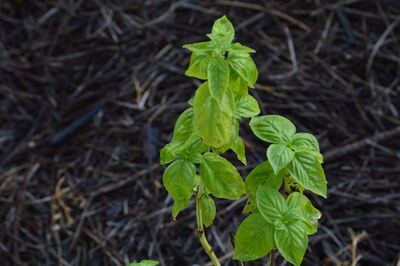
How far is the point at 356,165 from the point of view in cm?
241

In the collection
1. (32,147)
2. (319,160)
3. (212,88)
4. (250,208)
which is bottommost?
(32,147)

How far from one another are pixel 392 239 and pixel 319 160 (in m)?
1.24

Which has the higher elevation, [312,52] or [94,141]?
[312,52]

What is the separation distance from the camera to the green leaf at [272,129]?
3.79 ft

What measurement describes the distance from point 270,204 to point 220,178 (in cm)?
12

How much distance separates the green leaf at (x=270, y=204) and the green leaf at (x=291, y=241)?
30mm

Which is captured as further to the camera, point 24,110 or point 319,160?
point 24,110

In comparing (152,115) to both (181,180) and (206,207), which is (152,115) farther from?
(181,180)

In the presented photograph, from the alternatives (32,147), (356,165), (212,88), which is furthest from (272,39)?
(212,88)

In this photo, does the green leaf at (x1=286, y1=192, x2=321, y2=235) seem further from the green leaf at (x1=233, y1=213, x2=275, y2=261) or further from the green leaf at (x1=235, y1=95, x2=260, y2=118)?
the green leaf at (x1=235, y1=95, x2=260, y2=118)

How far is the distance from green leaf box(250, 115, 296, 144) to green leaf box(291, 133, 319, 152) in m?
0.01

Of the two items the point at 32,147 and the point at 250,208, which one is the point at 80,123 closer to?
the point at 32,147

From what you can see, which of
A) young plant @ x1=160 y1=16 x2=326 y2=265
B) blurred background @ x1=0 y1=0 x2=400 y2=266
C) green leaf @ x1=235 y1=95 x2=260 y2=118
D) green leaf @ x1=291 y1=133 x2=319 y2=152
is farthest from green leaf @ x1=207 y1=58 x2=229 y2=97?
blurred background @ x1=0 y1=0 x2=400 y2=266

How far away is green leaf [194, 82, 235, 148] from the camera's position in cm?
102
